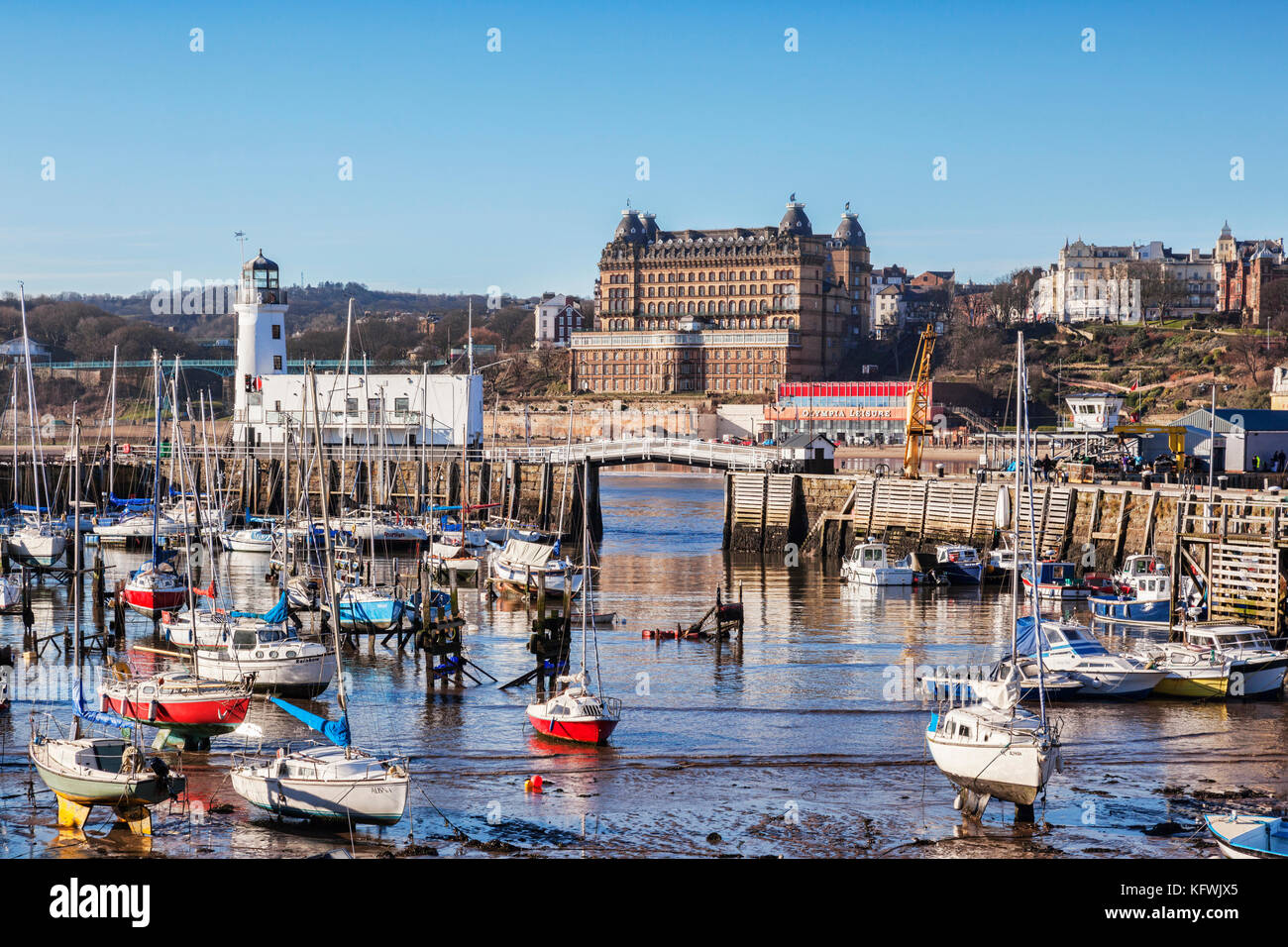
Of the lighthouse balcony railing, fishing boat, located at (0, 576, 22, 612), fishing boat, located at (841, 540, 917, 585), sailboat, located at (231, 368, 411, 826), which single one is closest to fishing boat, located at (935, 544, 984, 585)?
fishing boat, located at (841, 540, 917, 585)

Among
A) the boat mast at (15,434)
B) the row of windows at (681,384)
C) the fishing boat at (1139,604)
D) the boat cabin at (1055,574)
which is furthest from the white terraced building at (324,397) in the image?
the row of windows at (681,384)

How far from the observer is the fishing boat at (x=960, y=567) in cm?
5938

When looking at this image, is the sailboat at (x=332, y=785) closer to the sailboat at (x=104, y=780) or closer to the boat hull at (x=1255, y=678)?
the sailboat at (x=104, y=780)

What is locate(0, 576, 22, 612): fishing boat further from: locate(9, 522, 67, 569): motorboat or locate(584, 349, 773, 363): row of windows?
locate(584, 349, 773, 363): row of windows

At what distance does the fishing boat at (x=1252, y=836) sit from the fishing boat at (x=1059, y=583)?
32.8 meters

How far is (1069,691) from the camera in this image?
34500 mm

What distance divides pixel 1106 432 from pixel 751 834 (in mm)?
73207

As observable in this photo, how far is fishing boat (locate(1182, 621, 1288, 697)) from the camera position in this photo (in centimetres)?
3450

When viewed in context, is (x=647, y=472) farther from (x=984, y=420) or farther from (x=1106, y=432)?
(x=1106, y=432)

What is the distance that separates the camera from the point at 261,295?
96.6 meters

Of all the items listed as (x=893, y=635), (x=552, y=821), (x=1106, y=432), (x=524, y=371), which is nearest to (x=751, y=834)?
(x=552, y=821)

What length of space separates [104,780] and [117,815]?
624mm

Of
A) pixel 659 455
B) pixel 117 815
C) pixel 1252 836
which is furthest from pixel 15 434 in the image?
pixel 1252 836

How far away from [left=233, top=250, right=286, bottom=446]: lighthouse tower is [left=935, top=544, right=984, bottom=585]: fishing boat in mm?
50006
